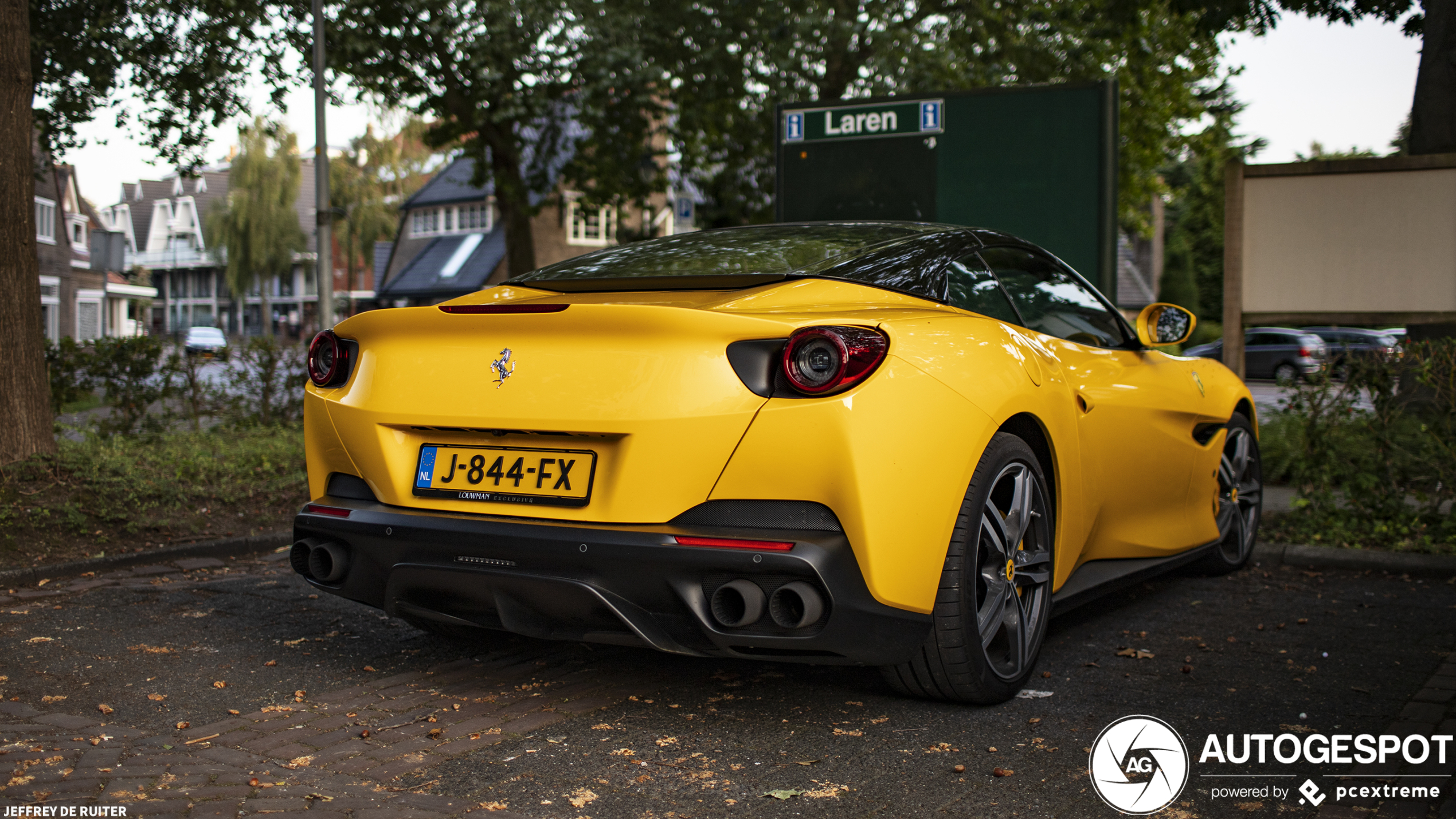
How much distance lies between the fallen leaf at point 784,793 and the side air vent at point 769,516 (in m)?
0.62

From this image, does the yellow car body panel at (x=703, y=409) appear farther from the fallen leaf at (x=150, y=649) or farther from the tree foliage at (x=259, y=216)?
the tree foliage at (x=259, y=216)

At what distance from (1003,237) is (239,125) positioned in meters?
16.1

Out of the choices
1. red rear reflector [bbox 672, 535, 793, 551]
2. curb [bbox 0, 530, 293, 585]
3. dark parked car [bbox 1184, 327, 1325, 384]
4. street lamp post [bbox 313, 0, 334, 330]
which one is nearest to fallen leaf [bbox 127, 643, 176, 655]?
curb [bbox 0, 530, 293, 585]

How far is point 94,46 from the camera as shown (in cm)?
1486

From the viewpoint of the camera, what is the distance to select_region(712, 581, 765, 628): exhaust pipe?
302 centimetres

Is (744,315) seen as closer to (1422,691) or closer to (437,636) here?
(437,636)

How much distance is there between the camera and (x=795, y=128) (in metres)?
9.86

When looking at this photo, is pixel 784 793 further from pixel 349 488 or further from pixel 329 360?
pixel 329 360

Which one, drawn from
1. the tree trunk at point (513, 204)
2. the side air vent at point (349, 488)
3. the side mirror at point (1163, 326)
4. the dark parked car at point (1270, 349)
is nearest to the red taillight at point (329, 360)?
the side air vent at point (349, 488)

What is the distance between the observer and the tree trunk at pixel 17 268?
648 centimetres

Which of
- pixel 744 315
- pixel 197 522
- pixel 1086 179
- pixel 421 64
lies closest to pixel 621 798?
pixel 744 315

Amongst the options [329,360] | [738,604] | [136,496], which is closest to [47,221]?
[136,496]

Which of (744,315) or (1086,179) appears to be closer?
(744,315)

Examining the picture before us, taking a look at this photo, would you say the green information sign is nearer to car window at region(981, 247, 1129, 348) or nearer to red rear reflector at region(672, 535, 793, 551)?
car window at region(981, 247, 1129, 348)
